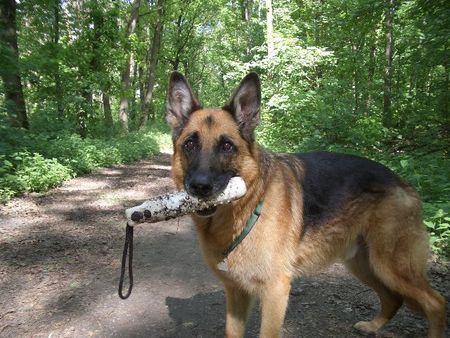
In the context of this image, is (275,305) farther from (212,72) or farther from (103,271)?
(212,72)

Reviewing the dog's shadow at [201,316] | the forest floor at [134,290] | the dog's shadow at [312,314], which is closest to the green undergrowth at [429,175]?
A: the forest floor at [134,290]

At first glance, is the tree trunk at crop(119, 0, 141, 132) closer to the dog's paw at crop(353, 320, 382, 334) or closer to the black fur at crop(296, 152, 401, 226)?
the black fur at crop(296, 152, 401, 226)

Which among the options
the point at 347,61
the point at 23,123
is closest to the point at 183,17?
the point at 347,61

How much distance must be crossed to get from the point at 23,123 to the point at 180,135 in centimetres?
964

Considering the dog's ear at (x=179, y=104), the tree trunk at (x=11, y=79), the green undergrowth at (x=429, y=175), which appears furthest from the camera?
the tree trunk at (x=11, y=79)

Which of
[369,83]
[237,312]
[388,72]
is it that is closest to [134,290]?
[237,312]

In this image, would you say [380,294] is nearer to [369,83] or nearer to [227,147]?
[227,147]

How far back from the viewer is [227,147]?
2930 millimetres

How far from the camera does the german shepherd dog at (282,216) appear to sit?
9.40ft

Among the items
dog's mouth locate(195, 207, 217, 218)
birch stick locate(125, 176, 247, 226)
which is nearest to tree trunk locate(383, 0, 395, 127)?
birch stick locate(125, 176, 247, 226)

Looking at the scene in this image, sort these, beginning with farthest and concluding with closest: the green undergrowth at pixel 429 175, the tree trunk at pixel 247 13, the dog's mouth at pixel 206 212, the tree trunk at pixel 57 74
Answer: the tree trunk at pixel 247 13
the tree trunk at pixel 57 74
the green undergrowth at pixel 429 175
the dog's mouth at pixel 206 212

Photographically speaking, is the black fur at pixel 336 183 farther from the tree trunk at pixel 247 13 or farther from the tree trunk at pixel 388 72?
the tree trunk at pixel 247 13

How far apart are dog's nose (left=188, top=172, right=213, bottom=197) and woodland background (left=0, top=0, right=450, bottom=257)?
3952mm

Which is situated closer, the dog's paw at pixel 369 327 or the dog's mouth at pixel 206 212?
the dog's mouth at pixel 206 212
